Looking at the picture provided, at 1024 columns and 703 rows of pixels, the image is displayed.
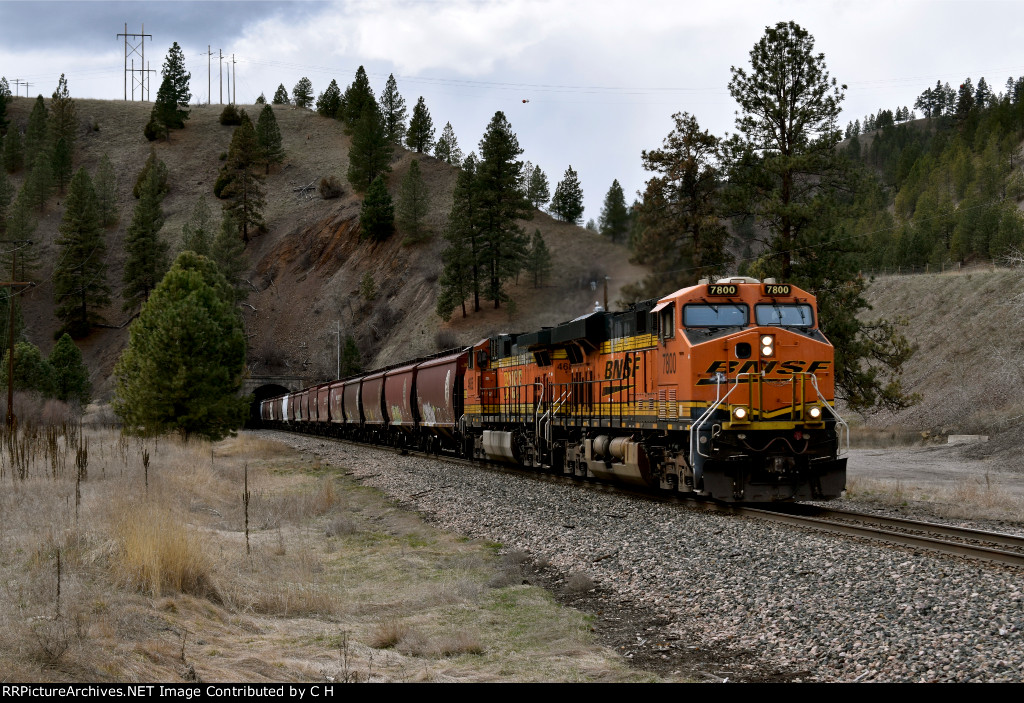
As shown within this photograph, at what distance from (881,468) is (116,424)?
157 ft

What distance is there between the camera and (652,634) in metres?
8.32

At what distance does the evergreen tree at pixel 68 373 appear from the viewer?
2621 inches

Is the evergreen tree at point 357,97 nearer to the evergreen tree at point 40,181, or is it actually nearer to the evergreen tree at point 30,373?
the evergreen tree at point 40,181

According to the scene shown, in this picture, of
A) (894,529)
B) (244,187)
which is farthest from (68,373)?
(894,529)

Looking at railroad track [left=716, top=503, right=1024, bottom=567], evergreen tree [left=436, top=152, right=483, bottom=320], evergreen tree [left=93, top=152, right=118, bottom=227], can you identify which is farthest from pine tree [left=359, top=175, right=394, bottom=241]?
railroad track [left=716, top=503, right=1024, bottom=567]

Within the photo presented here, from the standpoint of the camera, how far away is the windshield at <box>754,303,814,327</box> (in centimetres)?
1542

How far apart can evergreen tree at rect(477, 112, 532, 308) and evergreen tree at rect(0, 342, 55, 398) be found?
128ft

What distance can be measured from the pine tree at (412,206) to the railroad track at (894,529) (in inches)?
3466

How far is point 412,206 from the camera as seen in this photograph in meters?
→ 103

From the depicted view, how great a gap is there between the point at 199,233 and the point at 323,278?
1813 cm

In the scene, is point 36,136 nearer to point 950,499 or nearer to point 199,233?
point 199,233

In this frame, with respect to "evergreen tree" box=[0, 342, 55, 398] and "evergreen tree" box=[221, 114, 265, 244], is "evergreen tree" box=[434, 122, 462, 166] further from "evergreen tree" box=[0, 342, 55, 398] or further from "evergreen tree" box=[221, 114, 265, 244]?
"evergreen tree" box=[0, 342, 55, 398]

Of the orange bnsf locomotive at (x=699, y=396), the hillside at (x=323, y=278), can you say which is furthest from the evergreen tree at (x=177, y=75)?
the orange bnsf locomotive at (x=699, y=396)

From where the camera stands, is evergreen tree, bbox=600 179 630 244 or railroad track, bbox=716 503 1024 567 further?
evergreen tree, bbox=600 179 630 244
